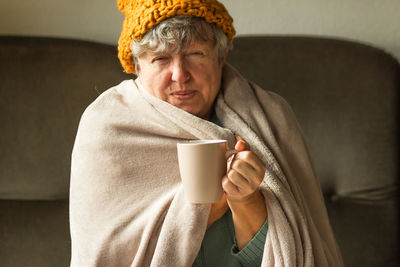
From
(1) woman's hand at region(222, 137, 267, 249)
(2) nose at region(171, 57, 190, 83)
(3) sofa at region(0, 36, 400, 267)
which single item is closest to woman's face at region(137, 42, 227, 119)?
(2) nose at region(171, 57, 190, 83)

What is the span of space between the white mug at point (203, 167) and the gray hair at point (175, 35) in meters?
0.30

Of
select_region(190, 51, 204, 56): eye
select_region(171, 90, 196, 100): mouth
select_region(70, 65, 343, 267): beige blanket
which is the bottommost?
select_region(70, 65, 343, 267): beige blanket

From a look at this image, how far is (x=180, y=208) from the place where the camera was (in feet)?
3.63

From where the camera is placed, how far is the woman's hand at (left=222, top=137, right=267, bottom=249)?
0.94m

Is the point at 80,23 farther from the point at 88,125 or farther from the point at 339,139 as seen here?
the point at 339,139

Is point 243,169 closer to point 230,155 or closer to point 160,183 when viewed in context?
point 230,155

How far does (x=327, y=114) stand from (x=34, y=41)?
1.03 meters

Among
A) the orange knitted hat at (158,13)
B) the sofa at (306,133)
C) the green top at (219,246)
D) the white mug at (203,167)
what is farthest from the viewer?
the sofa at (306,133)

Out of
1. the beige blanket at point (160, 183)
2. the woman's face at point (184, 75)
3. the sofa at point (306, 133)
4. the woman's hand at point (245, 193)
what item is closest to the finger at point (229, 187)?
the woman's hand at point (245, 193)

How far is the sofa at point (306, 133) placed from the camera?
1569 mm

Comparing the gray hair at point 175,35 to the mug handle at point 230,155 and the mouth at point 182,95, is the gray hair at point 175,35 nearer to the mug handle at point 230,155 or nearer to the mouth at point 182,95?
the mouth at point 182,95

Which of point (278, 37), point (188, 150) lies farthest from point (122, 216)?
point (278, 37)

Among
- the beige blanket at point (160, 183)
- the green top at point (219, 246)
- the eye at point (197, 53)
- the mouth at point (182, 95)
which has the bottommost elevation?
the green top at point (219, 246)

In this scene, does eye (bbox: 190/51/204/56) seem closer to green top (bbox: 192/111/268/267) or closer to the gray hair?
the gray hair
